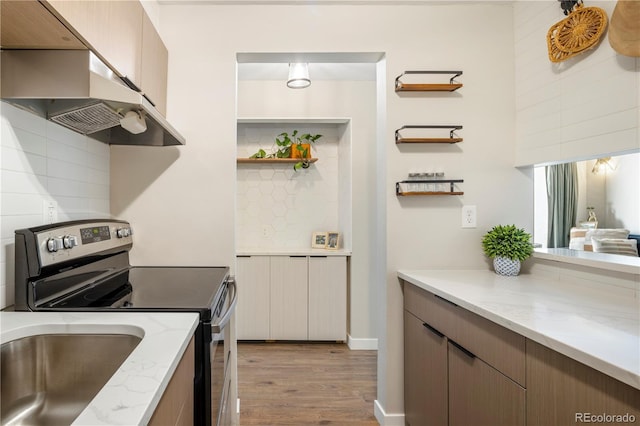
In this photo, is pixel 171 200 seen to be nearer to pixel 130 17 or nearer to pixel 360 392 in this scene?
pixel 130 17

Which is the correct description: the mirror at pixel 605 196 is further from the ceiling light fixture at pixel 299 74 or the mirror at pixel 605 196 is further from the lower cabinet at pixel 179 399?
the lower cabinet at pixel 179 399

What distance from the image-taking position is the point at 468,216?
1937mm

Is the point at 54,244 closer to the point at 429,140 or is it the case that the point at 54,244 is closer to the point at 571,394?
the point at 571,394

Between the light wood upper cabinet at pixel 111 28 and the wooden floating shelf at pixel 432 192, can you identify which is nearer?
the light wood upper cabinet at pixel 111 28

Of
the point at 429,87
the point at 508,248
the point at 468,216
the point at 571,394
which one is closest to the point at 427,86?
the point at 429,87

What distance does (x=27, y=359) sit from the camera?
911mm

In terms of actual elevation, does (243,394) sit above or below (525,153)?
below

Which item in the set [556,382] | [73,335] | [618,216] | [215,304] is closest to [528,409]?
[556,382]

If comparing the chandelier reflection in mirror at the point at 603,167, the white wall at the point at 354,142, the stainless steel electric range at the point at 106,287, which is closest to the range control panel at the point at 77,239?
the stainless steel electric range at the point at 106,287

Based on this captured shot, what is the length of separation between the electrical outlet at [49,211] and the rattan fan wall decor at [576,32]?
7.44 ft

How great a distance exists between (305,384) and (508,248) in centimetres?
165

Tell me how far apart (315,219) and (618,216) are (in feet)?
9.84

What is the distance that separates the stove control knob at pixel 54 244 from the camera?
3.72 ft

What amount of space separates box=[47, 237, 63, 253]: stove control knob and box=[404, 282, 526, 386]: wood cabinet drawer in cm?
148
